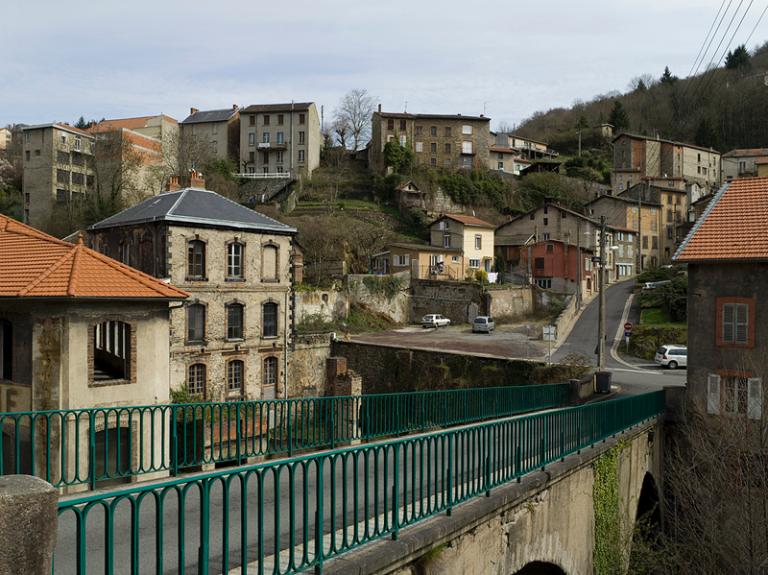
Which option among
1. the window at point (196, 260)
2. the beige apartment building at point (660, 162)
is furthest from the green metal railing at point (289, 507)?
the beige apartment building at point (660, 162)

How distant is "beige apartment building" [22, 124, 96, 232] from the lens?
6000 centimetres

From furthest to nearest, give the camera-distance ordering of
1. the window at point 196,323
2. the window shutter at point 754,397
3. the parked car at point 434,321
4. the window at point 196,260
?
the parked car at point 434,321, the window at point 196,323, the window at point 196,260, the window shutter at point 754,397

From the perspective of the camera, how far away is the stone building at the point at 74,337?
54.3 ft

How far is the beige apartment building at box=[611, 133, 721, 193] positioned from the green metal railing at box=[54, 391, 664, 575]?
74.4 meters

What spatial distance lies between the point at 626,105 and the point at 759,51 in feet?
86.2

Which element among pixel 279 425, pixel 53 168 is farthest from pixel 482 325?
pixel 53 168

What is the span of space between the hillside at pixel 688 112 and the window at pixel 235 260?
7680 cm

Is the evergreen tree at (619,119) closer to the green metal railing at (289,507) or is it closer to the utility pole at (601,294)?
the utility pole at (601,294)

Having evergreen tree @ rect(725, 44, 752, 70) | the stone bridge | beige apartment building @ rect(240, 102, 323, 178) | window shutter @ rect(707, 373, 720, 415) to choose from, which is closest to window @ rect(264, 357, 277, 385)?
window shutter @ rect(707, 373, 720, 415)

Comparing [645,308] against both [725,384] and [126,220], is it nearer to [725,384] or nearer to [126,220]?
[725,384]

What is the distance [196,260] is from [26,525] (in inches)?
1100

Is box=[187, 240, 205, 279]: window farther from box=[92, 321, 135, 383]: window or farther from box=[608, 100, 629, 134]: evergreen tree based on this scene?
box=[608, 100, 629, 134]: evergreen tree

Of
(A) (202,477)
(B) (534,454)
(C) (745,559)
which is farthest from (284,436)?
(C) (745,559)

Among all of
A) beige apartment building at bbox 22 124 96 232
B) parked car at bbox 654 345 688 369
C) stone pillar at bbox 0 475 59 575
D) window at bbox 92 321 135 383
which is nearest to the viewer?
stone pillar at bbox 0 475 59 575
